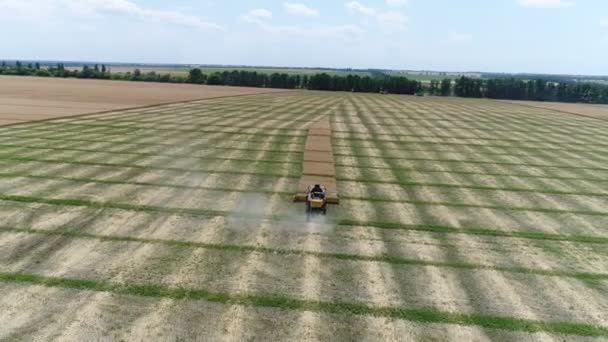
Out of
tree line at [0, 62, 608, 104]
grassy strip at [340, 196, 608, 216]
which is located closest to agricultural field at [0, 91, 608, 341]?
grassy strip at [340, 196, 608, 216]

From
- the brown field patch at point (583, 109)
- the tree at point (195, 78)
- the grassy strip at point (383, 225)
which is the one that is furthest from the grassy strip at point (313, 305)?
the tree at point (195, 78)

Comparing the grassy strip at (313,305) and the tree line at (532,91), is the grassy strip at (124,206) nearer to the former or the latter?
the grassy strip at (313,305)

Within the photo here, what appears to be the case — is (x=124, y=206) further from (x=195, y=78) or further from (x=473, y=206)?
(x=195, y=78)

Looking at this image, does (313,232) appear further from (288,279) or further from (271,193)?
(271,193)

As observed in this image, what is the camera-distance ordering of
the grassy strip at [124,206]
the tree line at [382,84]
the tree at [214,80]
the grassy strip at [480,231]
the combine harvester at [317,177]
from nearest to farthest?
the grassy strip at [480,231], the grassy strip at [124,206], the combine harvester at [317,177], the tree line at [382,84], the tree at [214,80]

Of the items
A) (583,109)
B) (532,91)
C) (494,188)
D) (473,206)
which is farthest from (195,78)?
(473,206)

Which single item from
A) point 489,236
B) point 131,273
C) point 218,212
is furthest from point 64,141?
point 489,236

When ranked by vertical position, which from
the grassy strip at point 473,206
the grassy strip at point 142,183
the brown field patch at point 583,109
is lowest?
the grassy strip at point 473,206
